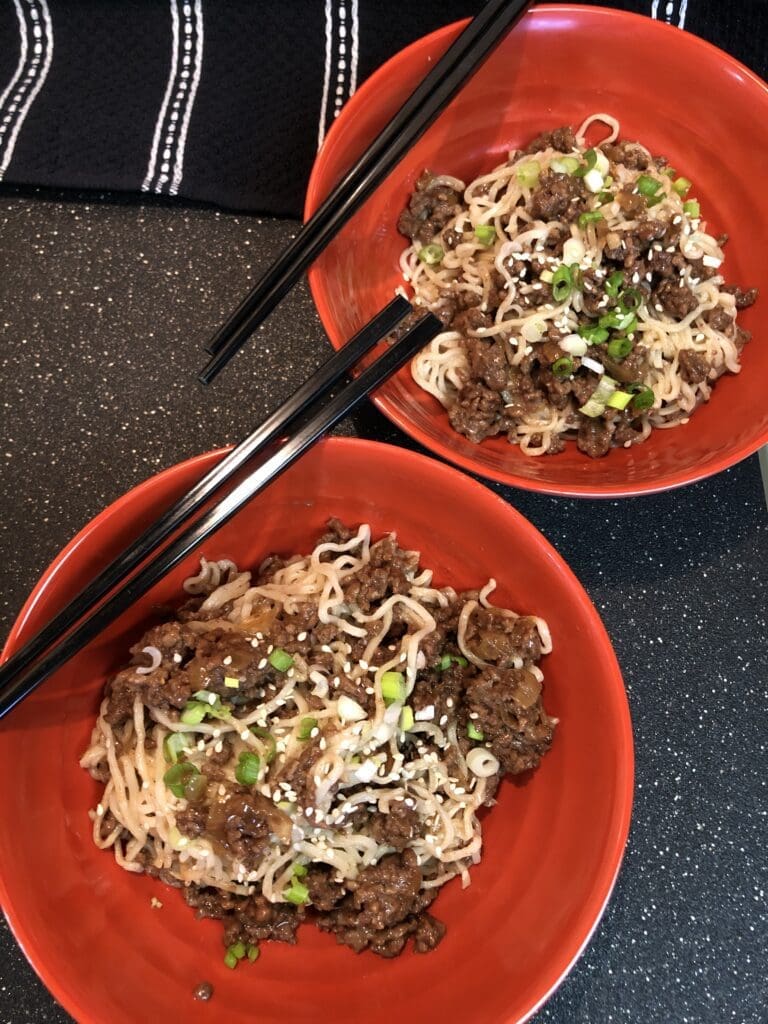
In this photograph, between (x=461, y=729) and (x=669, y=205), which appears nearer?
(x=461, y=729)

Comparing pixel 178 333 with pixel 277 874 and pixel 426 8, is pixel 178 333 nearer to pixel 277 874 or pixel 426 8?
pixel 426 8

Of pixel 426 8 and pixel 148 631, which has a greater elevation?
pixel 426 8

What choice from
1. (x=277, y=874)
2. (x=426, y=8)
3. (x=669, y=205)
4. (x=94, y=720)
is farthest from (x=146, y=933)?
(x=426, y=8)

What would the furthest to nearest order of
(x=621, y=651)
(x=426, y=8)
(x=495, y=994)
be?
(x=426, y=8) → (x=621, y=651) → (x=495, y=994)

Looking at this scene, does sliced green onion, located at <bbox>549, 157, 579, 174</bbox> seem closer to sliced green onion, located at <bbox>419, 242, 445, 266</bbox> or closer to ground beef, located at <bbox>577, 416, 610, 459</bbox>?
sliced green onion, located at <bbox>419, 242, 445, 266</bbox>

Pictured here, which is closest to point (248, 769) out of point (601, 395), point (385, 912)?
point (385, 912)

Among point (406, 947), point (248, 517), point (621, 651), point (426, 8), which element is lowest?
point (406, 947)
